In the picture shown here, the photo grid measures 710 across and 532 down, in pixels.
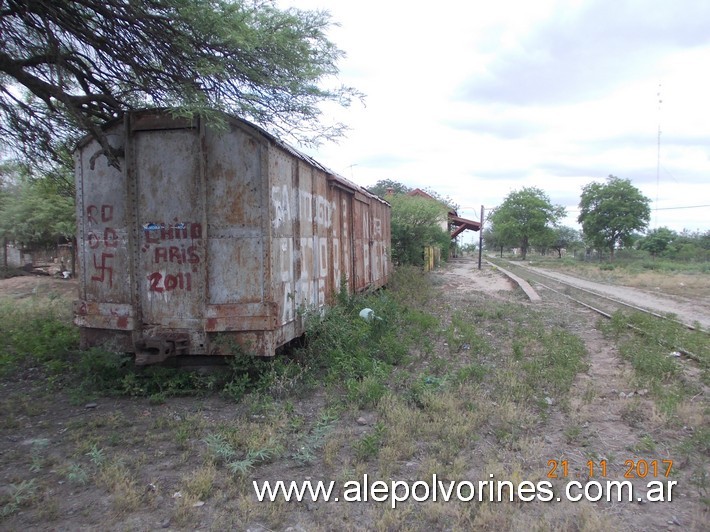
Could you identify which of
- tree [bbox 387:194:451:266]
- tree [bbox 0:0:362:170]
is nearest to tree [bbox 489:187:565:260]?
tree [bbox 387:194:451:266]

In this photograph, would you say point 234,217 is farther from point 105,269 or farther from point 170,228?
point 105,269

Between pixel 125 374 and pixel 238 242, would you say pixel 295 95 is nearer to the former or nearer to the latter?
pixel 238 242

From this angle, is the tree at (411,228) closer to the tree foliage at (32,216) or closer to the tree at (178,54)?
the tree foliage at (32,216)

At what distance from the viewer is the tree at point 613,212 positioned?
44.8 metres

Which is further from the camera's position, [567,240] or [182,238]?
[567,240]

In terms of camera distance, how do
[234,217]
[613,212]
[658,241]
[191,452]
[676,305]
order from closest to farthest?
1. [191,452]
2. [234,217]
3. [676,305]
4. [613,212]
5. [658,241]

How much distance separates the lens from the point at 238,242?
18.0 ft

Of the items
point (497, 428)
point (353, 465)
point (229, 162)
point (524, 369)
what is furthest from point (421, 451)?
point (229, 162)

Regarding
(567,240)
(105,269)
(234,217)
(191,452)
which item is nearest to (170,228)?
(234,217)

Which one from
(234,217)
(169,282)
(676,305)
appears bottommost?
(676,305)

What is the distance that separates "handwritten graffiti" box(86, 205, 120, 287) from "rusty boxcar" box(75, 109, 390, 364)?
13mm

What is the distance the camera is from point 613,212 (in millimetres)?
45594

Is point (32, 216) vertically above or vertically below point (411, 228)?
above

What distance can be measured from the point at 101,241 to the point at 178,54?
8.28ft
